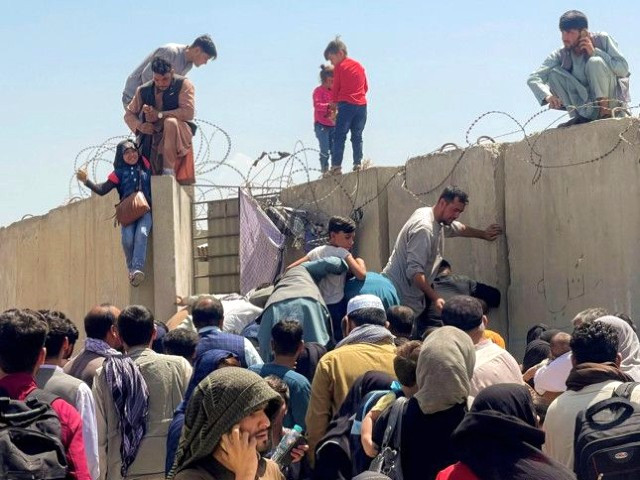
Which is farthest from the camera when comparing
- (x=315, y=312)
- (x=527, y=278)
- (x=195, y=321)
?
(x=527, y=278)

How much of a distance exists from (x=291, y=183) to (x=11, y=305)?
18.1 feet

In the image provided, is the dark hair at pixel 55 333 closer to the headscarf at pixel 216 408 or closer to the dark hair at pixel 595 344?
the dark hair at pixel 595 344

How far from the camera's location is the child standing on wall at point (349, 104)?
12539 millimetres

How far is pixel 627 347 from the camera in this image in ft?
20.8

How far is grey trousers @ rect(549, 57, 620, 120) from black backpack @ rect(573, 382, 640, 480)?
16.5 feet

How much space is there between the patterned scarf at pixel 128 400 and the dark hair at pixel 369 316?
1.25 metres

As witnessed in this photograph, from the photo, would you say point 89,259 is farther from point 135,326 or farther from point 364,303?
point 135,326

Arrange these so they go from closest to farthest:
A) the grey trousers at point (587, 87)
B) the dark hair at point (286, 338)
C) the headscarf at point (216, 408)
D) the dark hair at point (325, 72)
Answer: the headscarf at point (216, 408) < the dark hair at point (286, 338) < the grey trousers at point (587, 87) < the dark hair at point (325, 72)

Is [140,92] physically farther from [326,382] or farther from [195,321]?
[326,382]

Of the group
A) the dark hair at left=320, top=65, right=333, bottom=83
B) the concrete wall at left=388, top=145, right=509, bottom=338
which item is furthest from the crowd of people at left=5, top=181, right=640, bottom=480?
the dark hair at left=320, top=65, right=333, bottom=83

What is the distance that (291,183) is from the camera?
496 inches

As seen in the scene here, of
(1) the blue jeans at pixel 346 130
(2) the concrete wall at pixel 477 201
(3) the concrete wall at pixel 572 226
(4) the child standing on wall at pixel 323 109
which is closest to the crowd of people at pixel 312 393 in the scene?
(3) the concrete wall at pixel 572 226

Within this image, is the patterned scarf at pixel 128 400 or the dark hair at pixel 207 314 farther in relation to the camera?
the dark hair at pixel 207 314

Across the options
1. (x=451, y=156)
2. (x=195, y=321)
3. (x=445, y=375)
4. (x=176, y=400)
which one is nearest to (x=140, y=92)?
(x=451, y=156)
